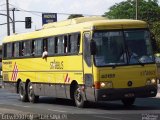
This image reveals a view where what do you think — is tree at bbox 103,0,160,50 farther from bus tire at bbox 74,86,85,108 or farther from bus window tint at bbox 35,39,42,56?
bus tire at bbox 74,86,85,108

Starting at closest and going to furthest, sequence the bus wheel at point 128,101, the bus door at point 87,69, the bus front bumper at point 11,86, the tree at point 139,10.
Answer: the bus door at point 87,69 → the bus wheel at point 128,101 → the bus front bumper at point 11,86 → the tree at point 139,10

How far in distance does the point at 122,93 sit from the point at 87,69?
1546 mm

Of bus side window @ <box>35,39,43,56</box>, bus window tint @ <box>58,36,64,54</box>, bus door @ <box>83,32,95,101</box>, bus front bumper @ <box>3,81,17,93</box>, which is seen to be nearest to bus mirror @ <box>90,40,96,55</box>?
bus door @ <box>83,32,95,101</box>

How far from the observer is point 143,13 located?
11269cm

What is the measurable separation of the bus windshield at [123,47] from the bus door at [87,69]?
0.44 m

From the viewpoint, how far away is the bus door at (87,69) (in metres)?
21.0

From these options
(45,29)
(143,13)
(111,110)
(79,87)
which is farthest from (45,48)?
(143,13)

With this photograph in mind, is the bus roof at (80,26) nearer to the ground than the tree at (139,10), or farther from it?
nearer to the ground

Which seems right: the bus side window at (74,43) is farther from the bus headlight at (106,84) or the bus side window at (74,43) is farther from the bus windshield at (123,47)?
the bus headlight at (106,84)

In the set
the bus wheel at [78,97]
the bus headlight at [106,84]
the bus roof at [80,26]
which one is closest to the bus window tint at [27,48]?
the bus roof at [80,26]

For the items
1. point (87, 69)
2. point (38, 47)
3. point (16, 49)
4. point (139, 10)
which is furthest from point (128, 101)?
point (139, 10)

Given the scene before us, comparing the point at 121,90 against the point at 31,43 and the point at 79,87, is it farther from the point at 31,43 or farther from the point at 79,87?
the point at 31,43

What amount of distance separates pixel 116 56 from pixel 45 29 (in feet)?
20.4

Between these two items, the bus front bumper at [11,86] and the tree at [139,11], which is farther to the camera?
the tree at [139,11]
